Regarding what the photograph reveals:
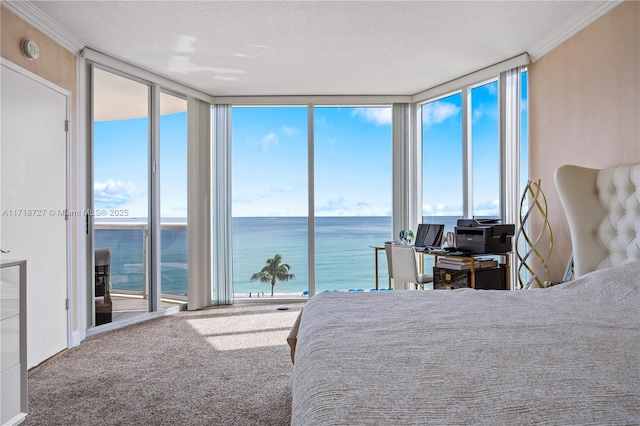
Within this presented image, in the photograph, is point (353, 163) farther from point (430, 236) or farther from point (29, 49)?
point (29, 49)

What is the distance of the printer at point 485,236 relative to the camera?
3.71m

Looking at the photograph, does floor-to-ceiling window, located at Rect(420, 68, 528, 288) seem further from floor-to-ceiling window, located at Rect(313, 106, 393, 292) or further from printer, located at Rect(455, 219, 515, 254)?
floor-to-ceiling window, located at Rect(313, 106, 393, 292)

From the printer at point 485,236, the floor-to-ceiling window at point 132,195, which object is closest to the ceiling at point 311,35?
the floor-to-ceiling window at point 132,195

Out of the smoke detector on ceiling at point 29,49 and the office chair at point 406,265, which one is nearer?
the smoke detector on ceiling at point 29,49

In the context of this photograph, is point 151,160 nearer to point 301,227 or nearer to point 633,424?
point 633,424

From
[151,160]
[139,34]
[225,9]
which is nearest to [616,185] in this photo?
[225,9]

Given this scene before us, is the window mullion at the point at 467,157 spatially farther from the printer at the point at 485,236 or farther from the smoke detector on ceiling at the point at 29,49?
the smoke detector on ceiling at the point at 29,49

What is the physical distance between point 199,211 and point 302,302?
5.47 feet

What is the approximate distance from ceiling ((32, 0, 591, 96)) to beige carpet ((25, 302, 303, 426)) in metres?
2.48

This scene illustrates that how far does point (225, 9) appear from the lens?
2.96 meters

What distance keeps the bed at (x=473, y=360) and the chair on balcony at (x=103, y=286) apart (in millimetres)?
2839

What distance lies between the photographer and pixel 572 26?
317 centimetres

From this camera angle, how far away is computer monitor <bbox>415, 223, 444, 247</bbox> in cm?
464

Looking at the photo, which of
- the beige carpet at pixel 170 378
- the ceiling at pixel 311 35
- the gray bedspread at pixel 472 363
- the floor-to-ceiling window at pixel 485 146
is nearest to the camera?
the gray bedspread at pixel 472 363
